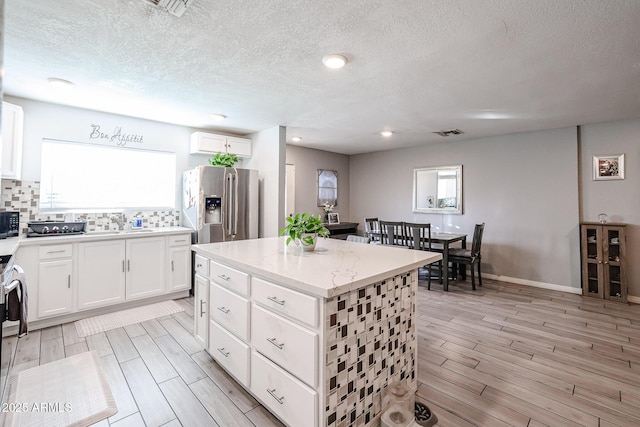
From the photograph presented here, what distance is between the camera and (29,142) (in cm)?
327

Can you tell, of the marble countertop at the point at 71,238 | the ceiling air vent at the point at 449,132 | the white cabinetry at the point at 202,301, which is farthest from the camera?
the ceiling air vent at the point at 449,132

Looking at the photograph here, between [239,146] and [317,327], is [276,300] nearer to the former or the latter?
[317,327]

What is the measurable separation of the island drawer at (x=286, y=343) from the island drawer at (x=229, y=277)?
16 cm

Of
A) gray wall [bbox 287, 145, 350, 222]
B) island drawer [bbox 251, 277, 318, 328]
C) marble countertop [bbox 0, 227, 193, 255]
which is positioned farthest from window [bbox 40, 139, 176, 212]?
island drawer [bbox 251, 277, 318, 328]

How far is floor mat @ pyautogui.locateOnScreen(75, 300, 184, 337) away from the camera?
118 inches

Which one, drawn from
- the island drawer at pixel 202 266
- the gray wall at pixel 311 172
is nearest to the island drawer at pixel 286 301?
the island drawer at pixel 202 266

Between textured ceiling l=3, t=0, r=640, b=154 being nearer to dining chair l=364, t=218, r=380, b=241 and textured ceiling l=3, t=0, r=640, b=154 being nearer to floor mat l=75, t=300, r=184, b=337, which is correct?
dining chair l=364, t=218, r=380, b=241

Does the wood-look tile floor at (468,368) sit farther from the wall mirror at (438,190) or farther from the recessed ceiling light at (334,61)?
the recessed ceiling light at (334,61)

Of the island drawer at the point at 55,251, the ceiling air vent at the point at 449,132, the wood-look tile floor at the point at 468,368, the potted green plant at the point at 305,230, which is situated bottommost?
the wood-look tile floor at the point at 468,368

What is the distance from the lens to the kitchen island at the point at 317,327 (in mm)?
1448

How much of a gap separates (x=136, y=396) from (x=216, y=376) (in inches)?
19.3

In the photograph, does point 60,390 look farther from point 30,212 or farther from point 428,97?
point 428,97

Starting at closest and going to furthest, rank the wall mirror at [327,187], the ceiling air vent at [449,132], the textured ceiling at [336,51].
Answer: the textured ceiling at [336,51], the ceiling air vent at [449,132], the wall mirror at [327,187]

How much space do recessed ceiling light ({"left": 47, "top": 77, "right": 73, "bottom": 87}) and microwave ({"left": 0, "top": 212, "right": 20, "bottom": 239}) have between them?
1.32 m
